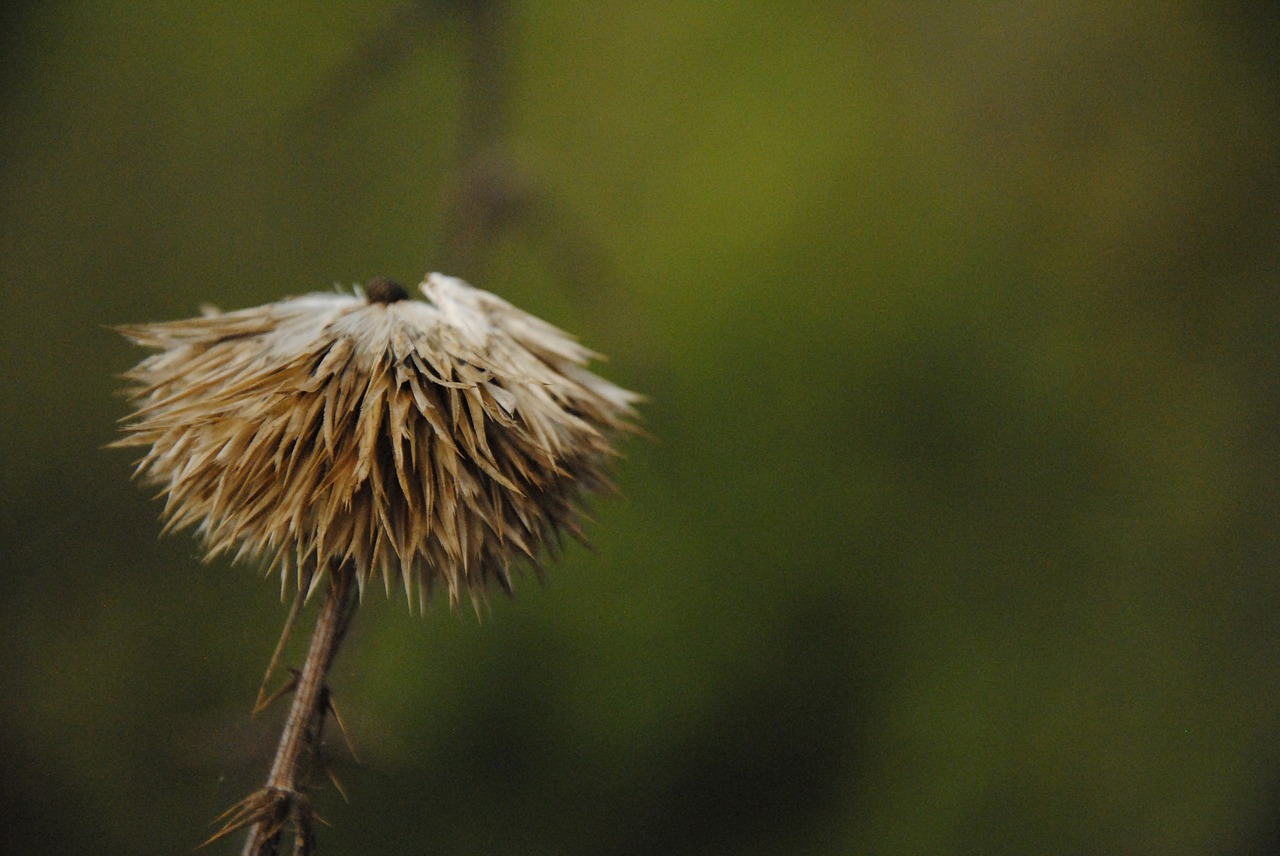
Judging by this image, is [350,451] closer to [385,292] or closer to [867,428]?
[385,292]

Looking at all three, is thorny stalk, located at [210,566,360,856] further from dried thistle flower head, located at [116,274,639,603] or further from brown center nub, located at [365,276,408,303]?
brown center nub, located at [365,276,408,303]

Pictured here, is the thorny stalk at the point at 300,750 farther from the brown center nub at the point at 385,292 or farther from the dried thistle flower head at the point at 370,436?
the brown center nub at the point at 385,292

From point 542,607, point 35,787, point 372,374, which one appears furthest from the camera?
point 542,607

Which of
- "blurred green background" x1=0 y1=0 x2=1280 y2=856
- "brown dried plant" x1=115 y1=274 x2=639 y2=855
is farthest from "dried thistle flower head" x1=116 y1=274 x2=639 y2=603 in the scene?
"blurred green background" x1=0 y1=0 x2=1280 y2=856

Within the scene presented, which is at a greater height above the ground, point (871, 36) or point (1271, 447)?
point (871, 36)

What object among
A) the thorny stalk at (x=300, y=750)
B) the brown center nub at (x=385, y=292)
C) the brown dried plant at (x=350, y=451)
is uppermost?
the brown center nub at (x=385, y=292)

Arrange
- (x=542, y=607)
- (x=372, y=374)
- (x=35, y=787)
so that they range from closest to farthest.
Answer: (x=372, y=374) < (x=35, y=787) < (x=542, y=607)

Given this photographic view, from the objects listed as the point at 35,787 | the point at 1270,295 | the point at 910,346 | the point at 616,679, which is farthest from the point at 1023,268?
the point at 35,787

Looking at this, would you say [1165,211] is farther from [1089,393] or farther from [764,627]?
[764,627]

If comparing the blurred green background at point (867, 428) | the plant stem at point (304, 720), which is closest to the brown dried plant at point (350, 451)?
the plant stem at point (304, 720)
